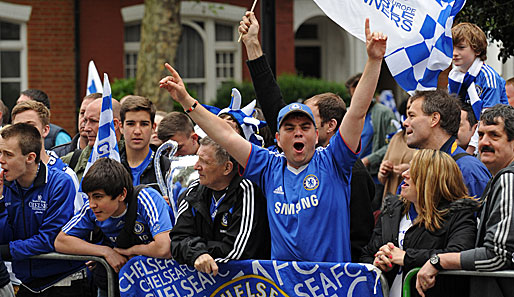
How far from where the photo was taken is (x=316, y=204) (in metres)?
4.95

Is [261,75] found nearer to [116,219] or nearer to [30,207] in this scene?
[116,219]

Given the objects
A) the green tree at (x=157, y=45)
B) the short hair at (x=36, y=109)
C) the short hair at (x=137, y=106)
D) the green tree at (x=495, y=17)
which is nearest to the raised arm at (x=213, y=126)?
the short hair at (x=137, y=106)

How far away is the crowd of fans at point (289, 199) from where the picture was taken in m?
4.80

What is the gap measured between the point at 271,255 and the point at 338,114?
3.93 feet

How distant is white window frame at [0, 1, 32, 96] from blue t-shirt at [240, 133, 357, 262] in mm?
13520

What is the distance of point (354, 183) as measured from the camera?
541 centimetres

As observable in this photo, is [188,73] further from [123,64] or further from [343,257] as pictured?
[343,257]

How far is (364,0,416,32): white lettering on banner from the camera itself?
19.5 ft

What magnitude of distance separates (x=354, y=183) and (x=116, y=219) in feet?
5.38

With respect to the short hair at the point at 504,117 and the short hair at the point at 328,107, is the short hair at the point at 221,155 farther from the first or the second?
the short hair at the point at 504,117

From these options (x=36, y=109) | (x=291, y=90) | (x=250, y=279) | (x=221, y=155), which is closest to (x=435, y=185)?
(x=250, y=279)

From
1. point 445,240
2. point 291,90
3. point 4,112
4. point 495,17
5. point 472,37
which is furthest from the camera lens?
point 291,90

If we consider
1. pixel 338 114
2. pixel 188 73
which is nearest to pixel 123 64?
pixel 188 73

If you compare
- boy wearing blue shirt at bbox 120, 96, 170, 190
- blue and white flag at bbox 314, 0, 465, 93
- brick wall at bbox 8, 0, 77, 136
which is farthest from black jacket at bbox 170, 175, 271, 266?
brick wall at bbox 8, 0, 77, 136
